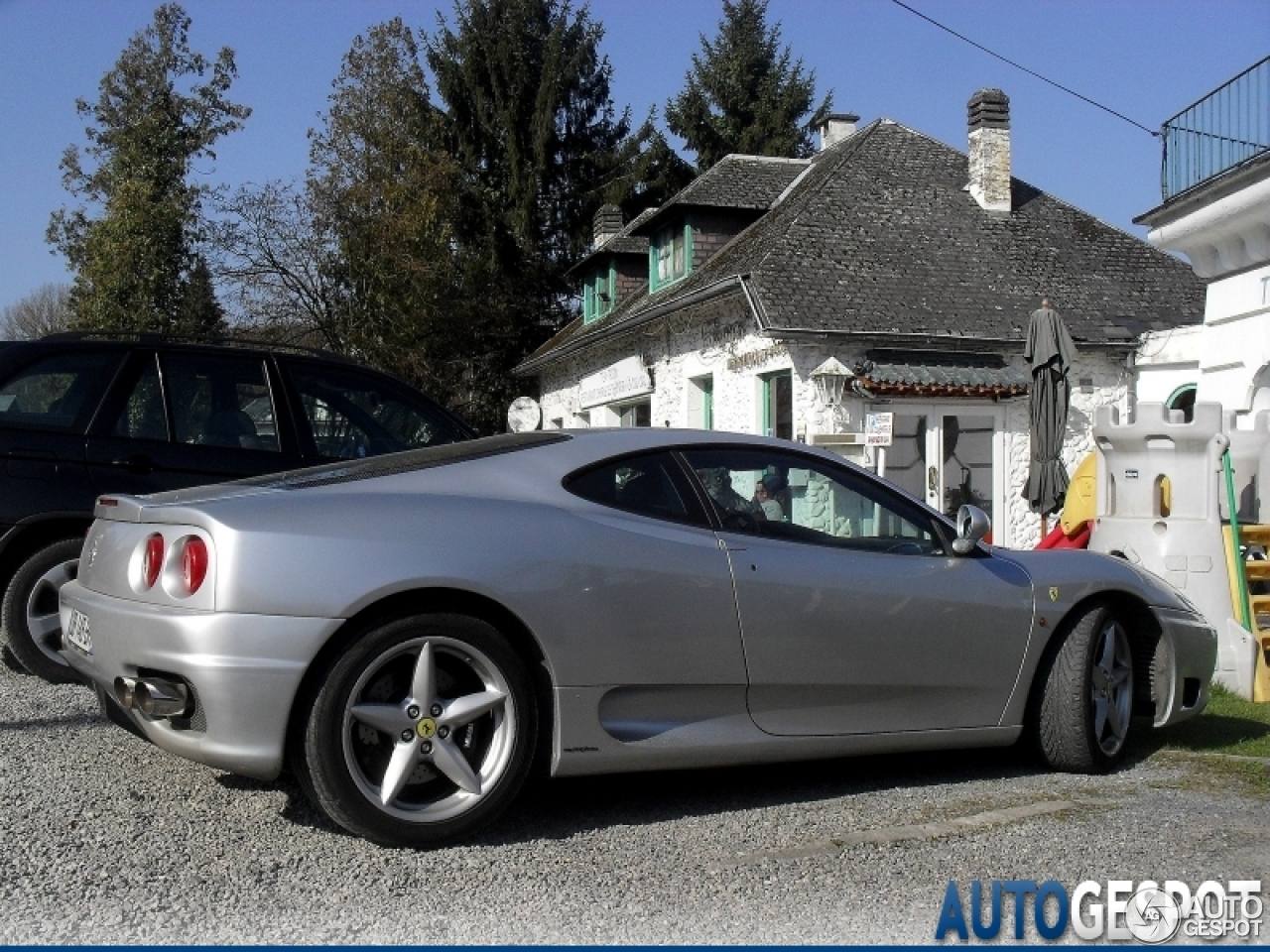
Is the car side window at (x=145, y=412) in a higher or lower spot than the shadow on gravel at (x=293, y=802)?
higher

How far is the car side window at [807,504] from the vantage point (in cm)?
494

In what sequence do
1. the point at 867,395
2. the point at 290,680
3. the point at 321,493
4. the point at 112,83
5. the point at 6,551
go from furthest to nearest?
the point at 112,83
the point at 867,395
the point at 6,551
the point at 321,493
the point at 290,680

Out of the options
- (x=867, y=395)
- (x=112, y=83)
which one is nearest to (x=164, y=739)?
(x=867, y=395)

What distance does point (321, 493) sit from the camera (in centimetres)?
428

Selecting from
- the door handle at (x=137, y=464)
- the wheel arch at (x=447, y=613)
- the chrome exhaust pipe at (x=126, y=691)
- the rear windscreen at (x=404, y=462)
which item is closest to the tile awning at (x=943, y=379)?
the door handle at (x=137, y=464)

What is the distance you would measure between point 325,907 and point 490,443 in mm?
2025

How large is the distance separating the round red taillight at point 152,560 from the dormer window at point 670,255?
64.2 feet

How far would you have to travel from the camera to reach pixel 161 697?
411 cm

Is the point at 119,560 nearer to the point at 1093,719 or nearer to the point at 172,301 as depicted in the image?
the point at 1093,719

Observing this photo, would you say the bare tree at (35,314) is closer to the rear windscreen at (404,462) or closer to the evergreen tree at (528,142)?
→ the evergreen tree at (528,142)

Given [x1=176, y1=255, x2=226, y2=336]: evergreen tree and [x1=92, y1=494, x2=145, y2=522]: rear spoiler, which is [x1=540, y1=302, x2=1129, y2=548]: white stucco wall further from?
[x1=176, y1=255, x2=226, y2=336]: evergreen tree

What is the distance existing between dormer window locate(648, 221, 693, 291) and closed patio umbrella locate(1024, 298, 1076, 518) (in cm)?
1190

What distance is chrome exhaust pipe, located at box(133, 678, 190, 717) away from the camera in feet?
13.3

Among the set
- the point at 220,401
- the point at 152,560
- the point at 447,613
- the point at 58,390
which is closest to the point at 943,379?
the point at 220,401
